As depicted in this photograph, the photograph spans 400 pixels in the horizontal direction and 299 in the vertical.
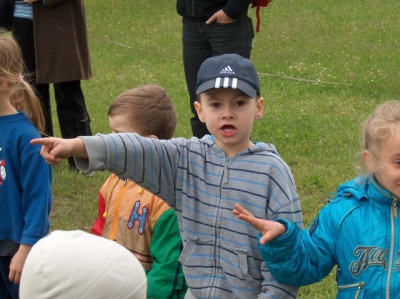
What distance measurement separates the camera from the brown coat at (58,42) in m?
6.11

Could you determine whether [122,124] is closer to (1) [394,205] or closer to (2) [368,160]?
(2) [368,160]

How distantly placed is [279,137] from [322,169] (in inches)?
41.6

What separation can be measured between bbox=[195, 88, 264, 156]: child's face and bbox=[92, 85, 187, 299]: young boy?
0.57 m

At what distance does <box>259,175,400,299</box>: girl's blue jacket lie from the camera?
2729 millimetres

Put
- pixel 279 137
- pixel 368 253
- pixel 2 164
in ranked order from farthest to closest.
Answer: pixel 279 137
pixel 2 164
pixel 368 253

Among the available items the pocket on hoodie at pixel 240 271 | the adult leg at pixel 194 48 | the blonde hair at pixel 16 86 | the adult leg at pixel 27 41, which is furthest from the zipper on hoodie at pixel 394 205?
the adult leg at pixel 27 41

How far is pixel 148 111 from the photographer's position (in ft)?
11.8

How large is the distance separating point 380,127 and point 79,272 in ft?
4.53

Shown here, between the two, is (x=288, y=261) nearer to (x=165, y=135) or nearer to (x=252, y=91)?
(x=252, y=91)

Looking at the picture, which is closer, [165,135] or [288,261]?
[288,261]

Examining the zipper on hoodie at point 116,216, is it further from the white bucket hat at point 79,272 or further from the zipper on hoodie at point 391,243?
the white bucket hat at point 79,272

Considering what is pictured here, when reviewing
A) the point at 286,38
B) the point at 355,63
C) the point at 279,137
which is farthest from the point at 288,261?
the point at 286,38

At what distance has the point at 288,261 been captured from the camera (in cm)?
278

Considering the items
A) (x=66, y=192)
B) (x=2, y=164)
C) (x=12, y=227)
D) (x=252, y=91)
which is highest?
(x=252, y=91)
